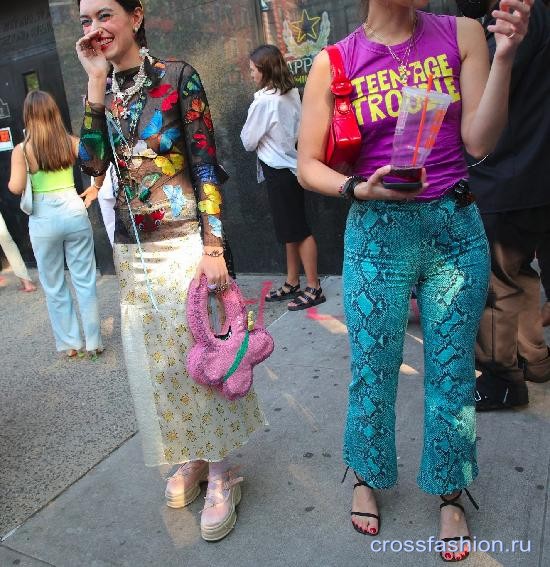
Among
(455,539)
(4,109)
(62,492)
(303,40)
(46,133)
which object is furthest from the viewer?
(4,109)

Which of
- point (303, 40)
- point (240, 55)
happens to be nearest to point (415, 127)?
point (303, 40)

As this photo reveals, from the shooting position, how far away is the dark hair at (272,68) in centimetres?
489

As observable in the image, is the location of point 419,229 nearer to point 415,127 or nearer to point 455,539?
point 415,127

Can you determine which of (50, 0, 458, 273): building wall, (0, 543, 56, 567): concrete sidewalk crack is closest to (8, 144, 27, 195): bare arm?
(50, 0, 458, 273): building wall

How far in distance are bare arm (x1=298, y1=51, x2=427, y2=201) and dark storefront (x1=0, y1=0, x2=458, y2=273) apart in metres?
3.30

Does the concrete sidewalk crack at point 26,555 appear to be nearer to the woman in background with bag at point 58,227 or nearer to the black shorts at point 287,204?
the woman in background with bag at point 58,227

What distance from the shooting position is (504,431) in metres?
2.90

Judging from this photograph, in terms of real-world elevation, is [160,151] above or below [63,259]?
above

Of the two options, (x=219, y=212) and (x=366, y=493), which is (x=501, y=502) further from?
(x=219, y=212)

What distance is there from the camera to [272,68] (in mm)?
4898

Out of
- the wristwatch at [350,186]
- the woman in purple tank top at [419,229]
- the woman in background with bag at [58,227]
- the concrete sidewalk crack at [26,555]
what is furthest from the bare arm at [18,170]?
the wristwatch at [350,186]

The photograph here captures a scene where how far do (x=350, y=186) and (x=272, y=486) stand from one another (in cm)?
149

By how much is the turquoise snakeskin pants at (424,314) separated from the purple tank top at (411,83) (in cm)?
14

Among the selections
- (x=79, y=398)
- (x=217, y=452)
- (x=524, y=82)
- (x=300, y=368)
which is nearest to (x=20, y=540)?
(x=217, y=452)
